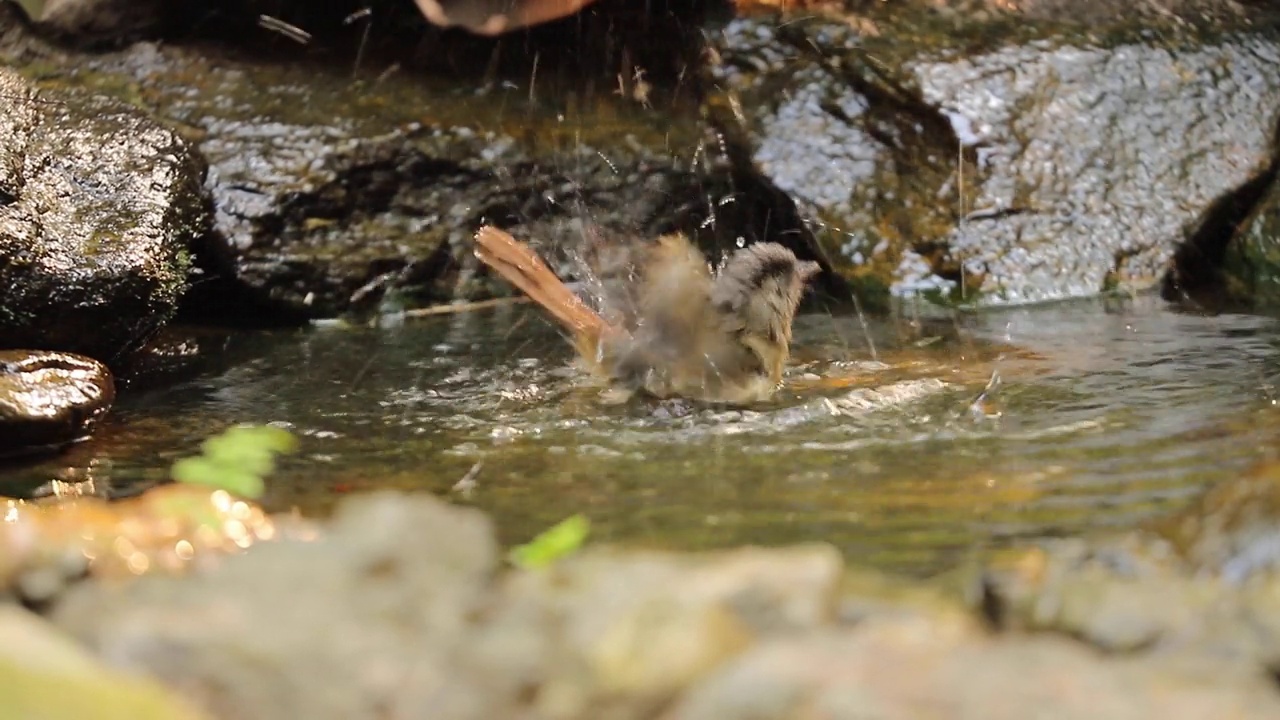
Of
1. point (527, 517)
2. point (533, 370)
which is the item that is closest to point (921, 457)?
point (527, 517)

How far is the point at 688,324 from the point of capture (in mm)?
4094

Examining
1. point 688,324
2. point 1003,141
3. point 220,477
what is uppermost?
point 1003,141

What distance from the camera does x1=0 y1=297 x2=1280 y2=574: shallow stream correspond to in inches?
101

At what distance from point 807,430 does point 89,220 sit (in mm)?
3189

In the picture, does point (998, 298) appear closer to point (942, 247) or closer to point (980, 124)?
point (942, 247)

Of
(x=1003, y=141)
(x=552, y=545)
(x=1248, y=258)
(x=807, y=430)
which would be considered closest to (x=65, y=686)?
(x=552, y=545)

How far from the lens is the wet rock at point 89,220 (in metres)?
4.41

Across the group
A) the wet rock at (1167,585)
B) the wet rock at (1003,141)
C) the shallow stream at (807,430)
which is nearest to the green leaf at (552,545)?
the shallow stream at (807,430)

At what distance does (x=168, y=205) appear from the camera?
514 cm

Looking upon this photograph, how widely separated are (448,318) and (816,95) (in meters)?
2.35

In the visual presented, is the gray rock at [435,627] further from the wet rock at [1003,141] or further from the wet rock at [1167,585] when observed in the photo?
the wet rock at [1003,141]

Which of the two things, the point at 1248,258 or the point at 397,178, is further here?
the point at 397,178

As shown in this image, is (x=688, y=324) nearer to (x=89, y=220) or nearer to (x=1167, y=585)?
(x=1167, y=585)

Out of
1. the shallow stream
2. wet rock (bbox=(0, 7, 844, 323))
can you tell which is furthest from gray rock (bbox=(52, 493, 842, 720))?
wet rock (bbox=(0, 7, 844, 323))
